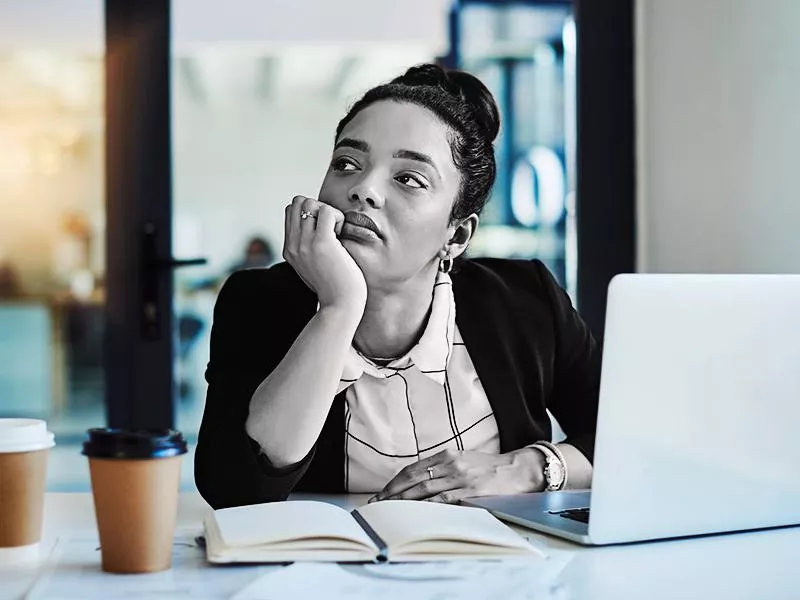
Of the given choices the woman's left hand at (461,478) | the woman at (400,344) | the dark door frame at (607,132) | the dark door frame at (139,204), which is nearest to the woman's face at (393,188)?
the woman at (400,344)

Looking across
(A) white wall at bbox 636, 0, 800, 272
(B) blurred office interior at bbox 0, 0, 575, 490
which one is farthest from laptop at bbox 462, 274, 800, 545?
(A) white wall at bbox 636, 0, 800, 272

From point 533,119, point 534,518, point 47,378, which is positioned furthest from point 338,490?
point 533,119

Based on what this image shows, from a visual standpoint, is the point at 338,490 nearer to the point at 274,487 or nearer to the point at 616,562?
the point at 274,487

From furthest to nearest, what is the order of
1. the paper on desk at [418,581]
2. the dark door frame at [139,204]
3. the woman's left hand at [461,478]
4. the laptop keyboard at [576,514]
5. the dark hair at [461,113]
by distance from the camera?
the dark door frame at [139,204] < the dark hair at [461,113] < the woman's left hand at [461,478] < the laptop keyboard at [576,514] < the paper on desk at [418,581]

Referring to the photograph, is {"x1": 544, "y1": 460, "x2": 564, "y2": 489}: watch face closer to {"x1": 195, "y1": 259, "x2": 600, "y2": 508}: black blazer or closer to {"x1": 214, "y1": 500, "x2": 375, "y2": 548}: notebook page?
{"x1": 195, "y1": 259, "x2": 600, "y2": 508}: black blazer

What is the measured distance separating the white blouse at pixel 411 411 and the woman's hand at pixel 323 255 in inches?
8.6

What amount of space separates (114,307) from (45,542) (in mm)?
1488

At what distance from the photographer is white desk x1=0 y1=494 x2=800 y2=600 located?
0.89m

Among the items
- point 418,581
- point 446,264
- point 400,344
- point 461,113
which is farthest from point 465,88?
point 418,581

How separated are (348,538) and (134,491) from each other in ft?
0.71

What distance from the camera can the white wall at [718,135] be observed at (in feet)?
6.95

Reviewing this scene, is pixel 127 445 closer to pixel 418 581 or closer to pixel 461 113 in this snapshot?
pixel 418 581

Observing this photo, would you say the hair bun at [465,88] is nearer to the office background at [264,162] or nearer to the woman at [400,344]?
the woman at [400,344]

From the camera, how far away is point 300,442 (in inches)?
53.2
